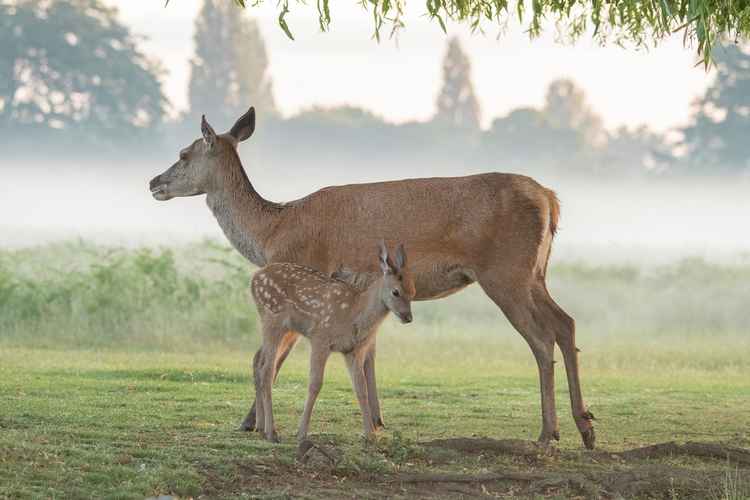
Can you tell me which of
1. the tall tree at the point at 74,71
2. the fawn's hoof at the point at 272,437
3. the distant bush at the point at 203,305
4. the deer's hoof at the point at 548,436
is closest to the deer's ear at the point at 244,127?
the fawn's hoof at the point at 272,437

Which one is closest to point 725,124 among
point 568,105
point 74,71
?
point 74,71

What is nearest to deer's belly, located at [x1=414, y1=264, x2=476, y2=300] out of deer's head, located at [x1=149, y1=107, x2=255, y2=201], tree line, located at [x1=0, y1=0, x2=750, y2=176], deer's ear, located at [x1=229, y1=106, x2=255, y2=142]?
deer's head, located at [x1=149, y1=107, x2=255, y2=201]

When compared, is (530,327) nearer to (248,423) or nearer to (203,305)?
(248,423)

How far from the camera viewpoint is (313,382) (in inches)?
368

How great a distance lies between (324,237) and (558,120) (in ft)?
240

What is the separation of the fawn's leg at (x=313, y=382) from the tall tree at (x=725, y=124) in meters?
44.2

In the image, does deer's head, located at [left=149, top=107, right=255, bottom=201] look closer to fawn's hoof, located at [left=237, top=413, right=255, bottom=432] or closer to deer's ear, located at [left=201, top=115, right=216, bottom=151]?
deer's ear, located at [left=201, top=115, right=216, bottom=151]

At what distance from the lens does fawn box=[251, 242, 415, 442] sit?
930 centimetres

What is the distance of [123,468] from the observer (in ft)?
26.6

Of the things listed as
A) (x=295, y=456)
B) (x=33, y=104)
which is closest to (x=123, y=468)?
(x=295, y=456)

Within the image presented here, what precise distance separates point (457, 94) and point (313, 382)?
232ft

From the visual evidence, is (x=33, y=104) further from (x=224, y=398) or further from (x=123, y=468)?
(x=123, y=468)

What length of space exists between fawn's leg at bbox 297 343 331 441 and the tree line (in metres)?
22.2

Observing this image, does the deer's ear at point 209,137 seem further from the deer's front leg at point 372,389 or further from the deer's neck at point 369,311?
the deer's neck at point 369,311
